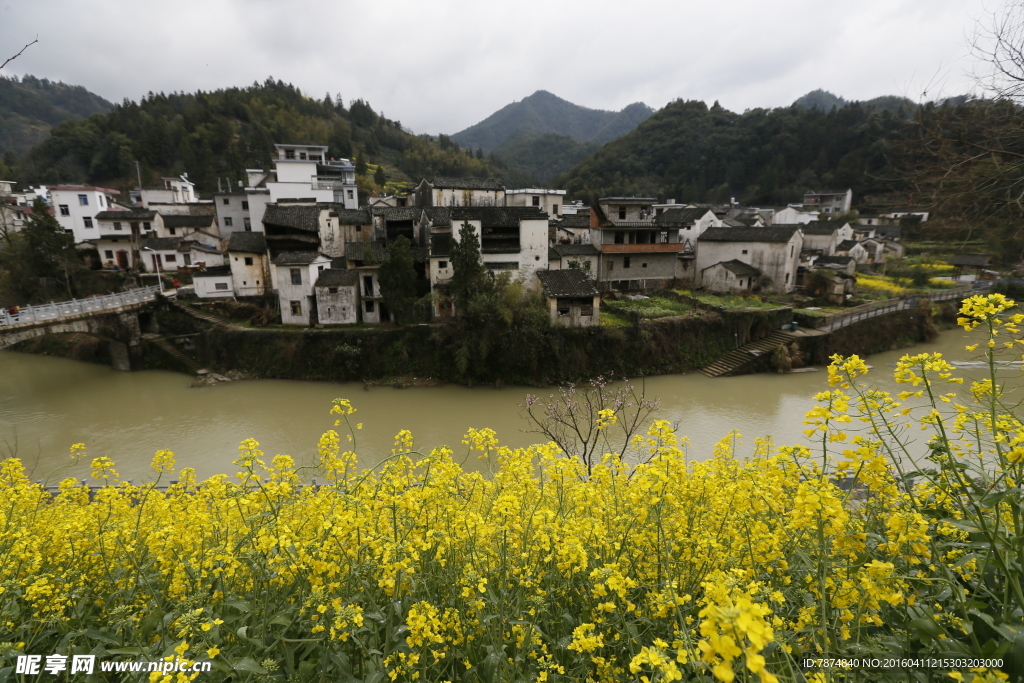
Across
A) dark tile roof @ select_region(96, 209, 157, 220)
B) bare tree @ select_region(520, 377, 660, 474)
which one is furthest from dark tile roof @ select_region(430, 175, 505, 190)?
dark tile roof @ select_region(96, 209, 157, 220)

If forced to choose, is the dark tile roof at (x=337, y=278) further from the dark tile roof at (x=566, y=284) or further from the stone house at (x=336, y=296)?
the dark tile roof at (x=566, y=284)

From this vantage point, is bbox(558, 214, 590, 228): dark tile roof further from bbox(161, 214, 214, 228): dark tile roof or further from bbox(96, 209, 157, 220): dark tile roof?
bbox(96, 209, 157, 220): dark tile roof

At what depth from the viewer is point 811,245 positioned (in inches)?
1539

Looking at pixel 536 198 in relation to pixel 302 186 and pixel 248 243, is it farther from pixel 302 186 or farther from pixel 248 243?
pixel 248 243

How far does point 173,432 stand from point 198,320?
990cm

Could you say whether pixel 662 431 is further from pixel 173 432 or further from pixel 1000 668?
pixel 173 432

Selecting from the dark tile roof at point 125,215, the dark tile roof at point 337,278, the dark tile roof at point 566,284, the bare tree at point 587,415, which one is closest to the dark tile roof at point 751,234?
the dark tile roof at point 566,284

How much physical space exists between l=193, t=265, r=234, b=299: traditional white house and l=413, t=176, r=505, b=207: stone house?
12.8 metres

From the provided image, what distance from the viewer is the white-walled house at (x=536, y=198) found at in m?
32.0

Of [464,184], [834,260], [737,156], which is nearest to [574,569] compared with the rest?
[464,184]

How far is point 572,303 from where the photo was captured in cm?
2214

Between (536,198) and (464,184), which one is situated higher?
(464,184)

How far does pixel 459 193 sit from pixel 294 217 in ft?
33.5

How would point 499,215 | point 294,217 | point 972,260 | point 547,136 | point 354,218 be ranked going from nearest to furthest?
point 499,215, point 294,217, point 354,218, point 972,260, point 547,136
